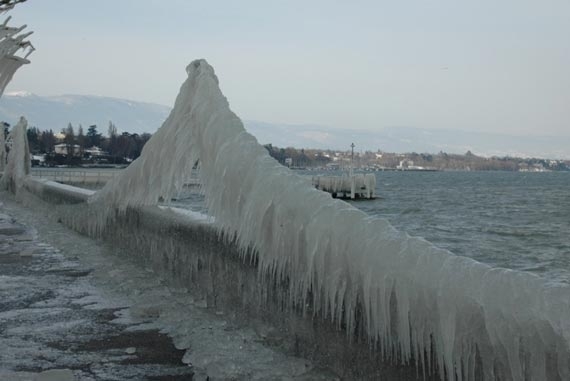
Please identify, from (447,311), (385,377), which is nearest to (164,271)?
(385,377)

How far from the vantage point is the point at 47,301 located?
22.2 feet

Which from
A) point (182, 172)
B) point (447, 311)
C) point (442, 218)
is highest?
point (182, 172)

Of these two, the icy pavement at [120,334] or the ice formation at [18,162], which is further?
the ice formation at [18,162]

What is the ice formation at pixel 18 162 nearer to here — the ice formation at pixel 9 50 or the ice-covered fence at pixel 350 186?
the ice formation at pixel 9 50

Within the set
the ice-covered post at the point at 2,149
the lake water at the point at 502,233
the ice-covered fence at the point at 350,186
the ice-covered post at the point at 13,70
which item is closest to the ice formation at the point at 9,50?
the ice-covered post at the point at 13,70

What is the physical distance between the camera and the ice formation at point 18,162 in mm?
31228

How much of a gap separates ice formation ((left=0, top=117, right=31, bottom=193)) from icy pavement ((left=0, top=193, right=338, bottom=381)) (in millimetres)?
23138

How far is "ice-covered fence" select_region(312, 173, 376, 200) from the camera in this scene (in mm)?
82375

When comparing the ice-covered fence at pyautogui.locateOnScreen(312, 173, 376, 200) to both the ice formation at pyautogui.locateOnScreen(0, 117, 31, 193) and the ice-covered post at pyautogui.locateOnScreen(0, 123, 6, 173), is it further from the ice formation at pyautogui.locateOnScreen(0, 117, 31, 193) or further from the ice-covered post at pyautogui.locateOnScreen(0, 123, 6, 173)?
the ice formation at pyautogui.locateOnScreen(0, 117, 31, 193)

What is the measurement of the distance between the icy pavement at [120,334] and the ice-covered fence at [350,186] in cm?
7400

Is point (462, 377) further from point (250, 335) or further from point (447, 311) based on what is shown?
point (250, 335)

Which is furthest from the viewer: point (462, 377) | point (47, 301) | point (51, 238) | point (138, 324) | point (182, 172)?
point (51, 238)

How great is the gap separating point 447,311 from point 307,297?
145 cm

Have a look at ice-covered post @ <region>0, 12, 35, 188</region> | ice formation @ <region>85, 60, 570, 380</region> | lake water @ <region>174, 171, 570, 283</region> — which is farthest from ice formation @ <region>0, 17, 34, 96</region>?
ice formation @ <region>85, 60, 570, 380</region>
